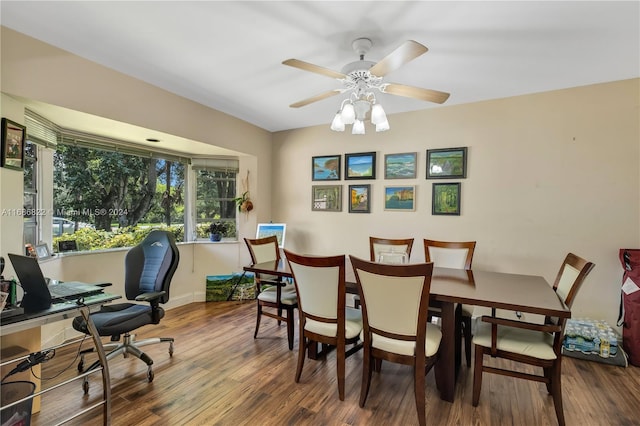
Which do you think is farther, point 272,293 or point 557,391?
point 272,293

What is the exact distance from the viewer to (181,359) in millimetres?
2582

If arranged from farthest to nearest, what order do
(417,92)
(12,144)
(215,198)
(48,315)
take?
(215,198) < (417,92) < (12,144) < (48,315)

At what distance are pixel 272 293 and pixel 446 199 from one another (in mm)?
2255

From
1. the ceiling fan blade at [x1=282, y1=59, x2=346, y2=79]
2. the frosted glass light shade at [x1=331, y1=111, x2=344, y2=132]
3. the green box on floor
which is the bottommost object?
the green box on floor

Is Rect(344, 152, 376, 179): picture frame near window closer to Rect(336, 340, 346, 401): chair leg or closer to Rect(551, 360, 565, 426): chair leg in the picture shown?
Rect(336, 340, 346, 401): chair leg

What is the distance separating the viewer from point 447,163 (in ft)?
11.6

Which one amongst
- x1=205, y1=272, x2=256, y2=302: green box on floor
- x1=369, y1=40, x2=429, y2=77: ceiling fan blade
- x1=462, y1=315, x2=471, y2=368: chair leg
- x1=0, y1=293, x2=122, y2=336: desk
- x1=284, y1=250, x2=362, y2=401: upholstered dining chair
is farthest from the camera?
x1=205, y1=272, x2=256, y2=302: green box on floor

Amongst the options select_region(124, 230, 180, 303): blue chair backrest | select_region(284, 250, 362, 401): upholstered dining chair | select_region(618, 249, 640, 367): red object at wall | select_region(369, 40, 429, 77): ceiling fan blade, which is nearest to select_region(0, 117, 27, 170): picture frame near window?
select_region(124, 230, 180, 303): blue chair backrest

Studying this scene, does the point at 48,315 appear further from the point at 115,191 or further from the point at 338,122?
the point at 115,191

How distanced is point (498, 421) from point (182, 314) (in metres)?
3.32

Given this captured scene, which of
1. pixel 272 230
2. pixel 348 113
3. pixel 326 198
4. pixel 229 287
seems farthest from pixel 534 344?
pixel 229 287

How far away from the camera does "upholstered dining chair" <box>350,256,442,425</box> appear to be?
1.73 meters

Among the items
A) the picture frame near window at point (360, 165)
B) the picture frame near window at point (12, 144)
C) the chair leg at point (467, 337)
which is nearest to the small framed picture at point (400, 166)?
the picture frame near window at point (360, 165)

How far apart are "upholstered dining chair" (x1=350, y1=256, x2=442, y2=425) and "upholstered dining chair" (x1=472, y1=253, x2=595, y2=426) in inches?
13.0
